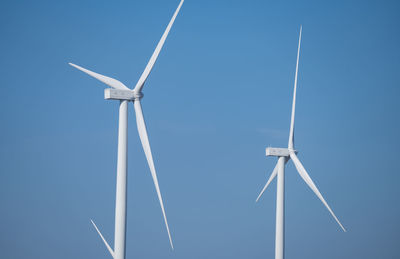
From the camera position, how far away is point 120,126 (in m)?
41.1

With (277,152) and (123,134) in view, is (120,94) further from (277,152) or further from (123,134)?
(277,152)

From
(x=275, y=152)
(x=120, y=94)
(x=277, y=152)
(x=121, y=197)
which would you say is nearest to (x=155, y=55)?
(x=120, y=94)

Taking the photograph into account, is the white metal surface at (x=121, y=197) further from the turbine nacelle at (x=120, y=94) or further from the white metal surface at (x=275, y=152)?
the white metal surface at (x=275, y=152)

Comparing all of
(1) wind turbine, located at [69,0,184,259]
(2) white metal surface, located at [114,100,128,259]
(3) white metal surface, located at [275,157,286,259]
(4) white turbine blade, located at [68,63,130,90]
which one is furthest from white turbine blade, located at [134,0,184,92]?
(3) white metal surface, located at [275,157,286,259]

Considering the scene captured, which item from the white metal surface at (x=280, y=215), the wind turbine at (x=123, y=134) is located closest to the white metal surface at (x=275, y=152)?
the white metal surface at (x=280, y=215)

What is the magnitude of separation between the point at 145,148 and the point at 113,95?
3591 mm

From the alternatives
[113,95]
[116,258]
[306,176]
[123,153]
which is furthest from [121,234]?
[306,176]

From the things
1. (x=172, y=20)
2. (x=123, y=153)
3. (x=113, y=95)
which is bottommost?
(x=123, y=153)

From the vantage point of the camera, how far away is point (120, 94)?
135 feet

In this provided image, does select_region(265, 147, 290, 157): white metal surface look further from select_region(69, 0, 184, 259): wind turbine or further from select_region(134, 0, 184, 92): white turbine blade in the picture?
select_region(134, 0, 184, 92): white turbine blade

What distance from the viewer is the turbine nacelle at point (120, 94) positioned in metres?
40.9

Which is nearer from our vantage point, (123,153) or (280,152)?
(123,153)

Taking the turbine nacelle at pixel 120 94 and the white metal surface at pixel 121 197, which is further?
the turbine nacelle at pixel 120 94

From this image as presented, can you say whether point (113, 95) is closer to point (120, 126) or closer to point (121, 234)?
point (120, 126)
